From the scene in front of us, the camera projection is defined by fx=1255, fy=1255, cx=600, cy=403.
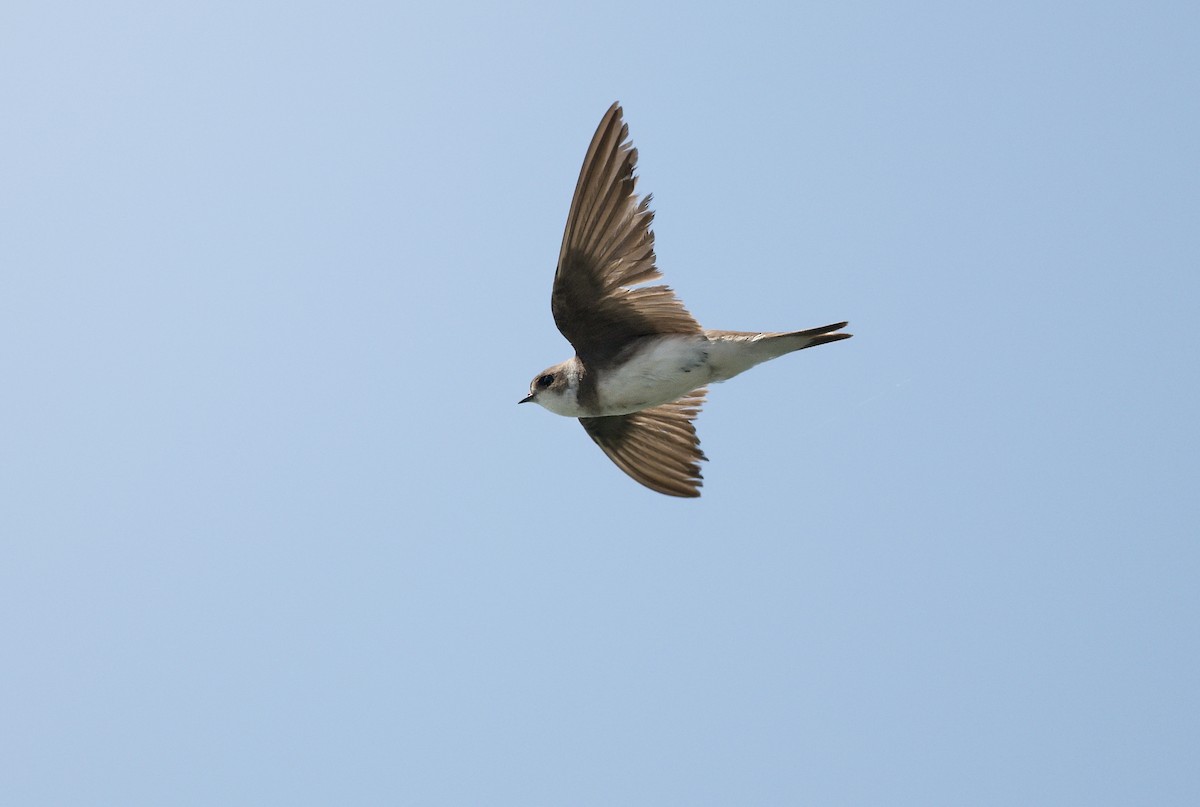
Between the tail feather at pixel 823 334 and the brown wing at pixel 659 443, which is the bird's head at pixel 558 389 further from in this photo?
the tail feather at pixel 823 334

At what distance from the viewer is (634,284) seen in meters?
6.86

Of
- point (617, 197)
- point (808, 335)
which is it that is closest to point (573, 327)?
point (617, 197)

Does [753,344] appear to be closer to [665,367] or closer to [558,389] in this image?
[665,367]

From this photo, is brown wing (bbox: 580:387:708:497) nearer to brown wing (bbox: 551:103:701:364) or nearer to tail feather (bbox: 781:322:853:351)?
brown wing (bbox: 551:103:701:364)

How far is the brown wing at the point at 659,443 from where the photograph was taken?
7.95 meters

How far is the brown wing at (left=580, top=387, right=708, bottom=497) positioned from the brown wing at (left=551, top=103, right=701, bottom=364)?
3.42ft

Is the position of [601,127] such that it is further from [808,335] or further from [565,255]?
[808,335]

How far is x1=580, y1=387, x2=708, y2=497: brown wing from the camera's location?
7945 millimetres

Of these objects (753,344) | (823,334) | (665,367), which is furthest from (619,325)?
(823,334)

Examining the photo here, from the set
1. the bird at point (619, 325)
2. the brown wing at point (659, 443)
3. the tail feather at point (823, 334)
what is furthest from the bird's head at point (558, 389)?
the tail feather at point (823, 334)

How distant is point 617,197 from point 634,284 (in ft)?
1.82

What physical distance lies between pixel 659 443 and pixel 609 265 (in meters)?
1.66

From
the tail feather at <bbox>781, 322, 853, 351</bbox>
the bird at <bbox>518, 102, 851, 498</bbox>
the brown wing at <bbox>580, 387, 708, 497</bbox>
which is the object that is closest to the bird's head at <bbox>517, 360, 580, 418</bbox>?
the bird at <bbox>518, 102, 851, 498</bbox>

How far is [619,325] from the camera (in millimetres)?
7043
